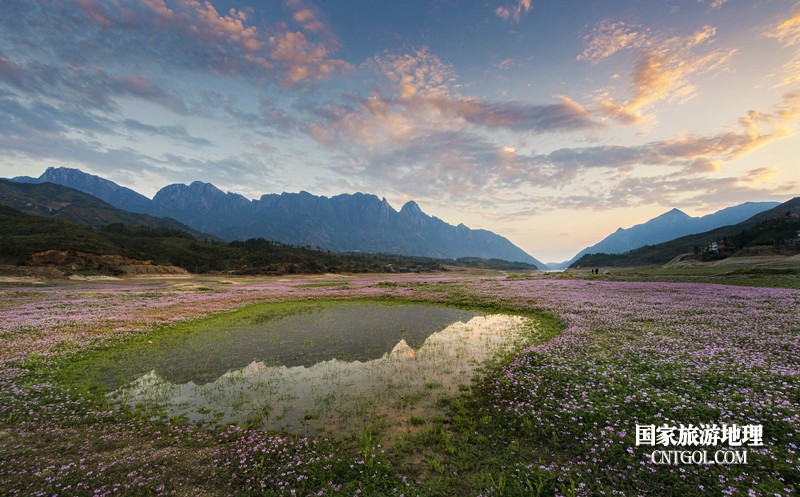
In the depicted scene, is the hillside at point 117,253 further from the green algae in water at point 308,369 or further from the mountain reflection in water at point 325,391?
the mountain reflection in water at point 325,391

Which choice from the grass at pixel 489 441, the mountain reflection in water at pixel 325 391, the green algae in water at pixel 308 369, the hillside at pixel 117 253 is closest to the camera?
the grass at pixel 489 441

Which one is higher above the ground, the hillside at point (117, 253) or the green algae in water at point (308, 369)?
the hillside at point (117, 253)

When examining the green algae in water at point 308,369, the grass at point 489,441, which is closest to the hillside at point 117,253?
the green algae in water at point 308,369

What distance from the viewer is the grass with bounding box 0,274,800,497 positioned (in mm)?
7203

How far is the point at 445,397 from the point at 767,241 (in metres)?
158

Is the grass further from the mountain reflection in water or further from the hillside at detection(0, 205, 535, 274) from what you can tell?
the hillside at detection(0, 205, 535, 274)

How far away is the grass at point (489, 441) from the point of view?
720 centimetres

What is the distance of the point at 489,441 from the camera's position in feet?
30.5

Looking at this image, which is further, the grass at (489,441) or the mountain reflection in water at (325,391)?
the mountain reflection in water at (325,391)

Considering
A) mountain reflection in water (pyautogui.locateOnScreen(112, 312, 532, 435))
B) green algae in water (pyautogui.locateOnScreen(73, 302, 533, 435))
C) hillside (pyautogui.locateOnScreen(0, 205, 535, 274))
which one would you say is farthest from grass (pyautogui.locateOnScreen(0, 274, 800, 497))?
hillside (pyautogui.locateOnScreen(0, 205, 535, 274))

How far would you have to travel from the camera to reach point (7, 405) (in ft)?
38.8

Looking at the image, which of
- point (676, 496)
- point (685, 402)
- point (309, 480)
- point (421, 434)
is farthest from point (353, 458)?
point (685, 402)

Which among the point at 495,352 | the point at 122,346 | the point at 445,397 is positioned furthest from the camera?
the point at 122,346

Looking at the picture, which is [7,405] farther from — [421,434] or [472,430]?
[472,430]
